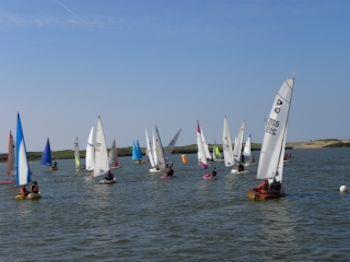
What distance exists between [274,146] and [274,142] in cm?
31

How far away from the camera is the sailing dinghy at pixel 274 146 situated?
3969 centimetres

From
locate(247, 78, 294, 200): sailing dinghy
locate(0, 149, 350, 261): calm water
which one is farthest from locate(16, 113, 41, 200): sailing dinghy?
locate(247, 78, 294, 200): sailing dinghy

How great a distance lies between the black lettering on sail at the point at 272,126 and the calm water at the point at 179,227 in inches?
195

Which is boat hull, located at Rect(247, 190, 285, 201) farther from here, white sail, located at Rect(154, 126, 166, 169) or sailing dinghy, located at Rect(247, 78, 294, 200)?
white sail, located at Rect(154, 126, 166, 169)

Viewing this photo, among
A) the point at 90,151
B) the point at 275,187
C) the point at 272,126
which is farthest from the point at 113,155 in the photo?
the point at 272,126

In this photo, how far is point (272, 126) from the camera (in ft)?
133

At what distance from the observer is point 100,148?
61.7m

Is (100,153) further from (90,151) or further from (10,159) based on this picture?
(90,151)

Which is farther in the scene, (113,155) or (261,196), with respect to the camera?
(113,155)

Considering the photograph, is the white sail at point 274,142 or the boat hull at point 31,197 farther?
the boat hull at point 31,197

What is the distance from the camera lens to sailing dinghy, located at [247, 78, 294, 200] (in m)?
39.7

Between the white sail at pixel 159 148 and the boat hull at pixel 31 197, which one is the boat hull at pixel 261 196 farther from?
the white sail at pixel 159 148

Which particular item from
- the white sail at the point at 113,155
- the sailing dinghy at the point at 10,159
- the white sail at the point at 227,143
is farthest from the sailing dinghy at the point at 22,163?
the white sail at the point at 113,155

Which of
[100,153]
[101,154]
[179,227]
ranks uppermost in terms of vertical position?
[100,153]
